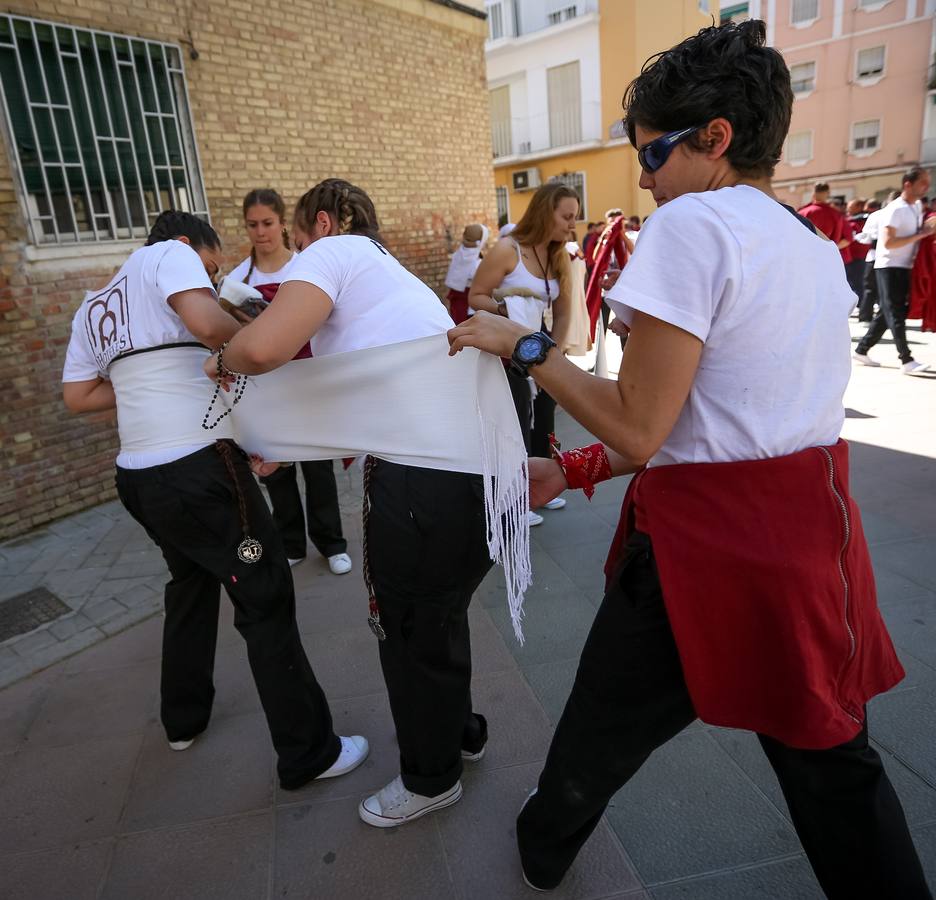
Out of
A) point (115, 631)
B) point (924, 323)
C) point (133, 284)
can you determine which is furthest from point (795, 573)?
point (924, 323)

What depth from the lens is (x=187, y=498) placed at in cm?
214

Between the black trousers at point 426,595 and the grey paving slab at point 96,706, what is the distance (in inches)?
54.7

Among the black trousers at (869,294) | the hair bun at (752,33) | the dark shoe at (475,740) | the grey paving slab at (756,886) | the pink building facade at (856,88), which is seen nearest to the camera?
the hair bun at (752,33)

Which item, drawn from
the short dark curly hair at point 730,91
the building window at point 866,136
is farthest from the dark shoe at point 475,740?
the building window at point 866,136

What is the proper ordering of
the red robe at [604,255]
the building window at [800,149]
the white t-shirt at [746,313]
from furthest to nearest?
1. the building window at [800,149]
2. the red robe at [604,255]
3. the white t-shirt at [746,313]

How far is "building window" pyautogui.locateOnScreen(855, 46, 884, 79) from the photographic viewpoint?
2827 cm

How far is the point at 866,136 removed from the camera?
2906cm

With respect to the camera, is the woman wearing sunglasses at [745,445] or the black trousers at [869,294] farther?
the black trousers at [869,294]

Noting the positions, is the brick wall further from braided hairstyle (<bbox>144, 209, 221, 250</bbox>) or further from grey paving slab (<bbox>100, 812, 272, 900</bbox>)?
grey paving slab (<bbox>100, 812, 272, 900</bbox>)

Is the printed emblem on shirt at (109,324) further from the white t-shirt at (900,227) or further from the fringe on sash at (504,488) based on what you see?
the white t-shirt at (900,227)

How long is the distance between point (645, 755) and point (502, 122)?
88.9 ft

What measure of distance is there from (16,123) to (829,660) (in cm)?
562

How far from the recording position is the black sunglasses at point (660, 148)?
1.33 m

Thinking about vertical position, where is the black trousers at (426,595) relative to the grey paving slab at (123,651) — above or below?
above
